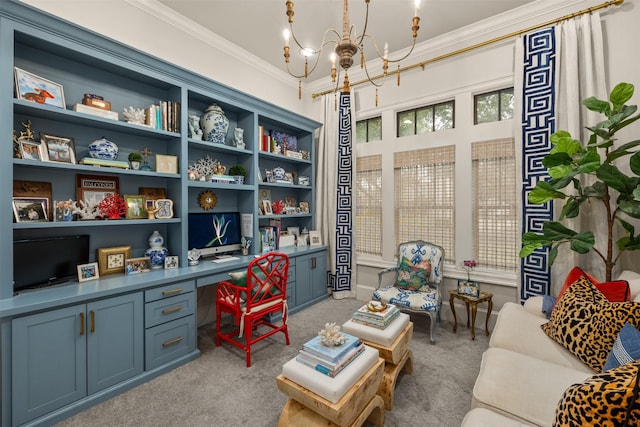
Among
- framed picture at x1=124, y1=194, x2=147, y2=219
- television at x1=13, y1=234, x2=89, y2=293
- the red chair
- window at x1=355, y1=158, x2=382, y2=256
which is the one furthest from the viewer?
window at x1=355, y1=158, x2=382, y2=256

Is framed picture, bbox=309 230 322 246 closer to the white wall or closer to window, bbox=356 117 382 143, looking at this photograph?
the white wall

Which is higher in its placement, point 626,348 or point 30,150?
point 30,150

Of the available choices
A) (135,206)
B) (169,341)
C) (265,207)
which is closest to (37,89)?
Answer: (135,206)

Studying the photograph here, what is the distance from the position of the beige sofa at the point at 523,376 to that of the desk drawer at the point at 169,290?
6.90 feet

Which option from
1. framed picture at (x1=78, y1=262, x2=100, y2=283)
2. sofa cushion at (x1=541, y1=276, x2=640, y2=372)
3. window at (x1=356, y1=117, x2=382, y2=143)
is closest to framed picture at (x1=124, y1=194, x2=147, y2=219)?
framed picture at (x1=78, y1=262, x2=100, y2=283)

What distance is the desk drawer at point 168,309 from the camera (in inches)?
81.7

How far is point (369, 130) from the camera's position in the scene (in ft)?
12.6

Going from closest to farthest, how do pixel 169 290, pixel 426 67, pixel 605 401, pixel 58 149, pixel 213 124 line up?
pixel 605 401
pixel 58 149
pixel 169 290
pixel 213 124
pixel 426 67

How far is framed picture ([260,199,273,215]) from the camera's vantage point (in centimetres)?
355

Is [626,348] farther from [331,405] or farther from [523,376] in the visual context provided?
[331,405]

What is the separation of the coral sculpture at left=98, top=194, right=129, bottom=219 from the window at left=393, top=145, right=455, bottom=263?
2.99m

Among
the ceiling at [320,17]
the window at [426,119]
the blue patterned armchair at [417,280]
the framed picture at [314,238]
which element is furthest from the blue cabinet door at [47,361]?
the window at [426,119]

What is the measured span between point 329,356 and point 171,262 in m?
1.79

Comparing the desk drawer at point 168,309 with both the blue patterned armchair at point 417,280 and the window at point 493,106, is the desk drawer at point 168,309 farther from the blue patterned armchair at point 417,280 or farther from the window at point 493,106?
the window at point 493,106
